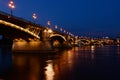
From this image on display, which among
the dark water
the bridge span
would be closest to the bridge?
the bridge span

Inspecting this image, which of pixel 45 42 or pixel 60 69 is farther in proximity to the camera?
pixel 45 42

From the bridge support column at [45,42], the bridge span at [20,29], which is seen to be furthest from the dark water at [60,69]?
the bridge support column at [45,42]

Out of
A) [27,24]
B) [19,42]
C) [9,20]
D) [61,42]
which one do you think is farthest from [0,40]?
[9,20]

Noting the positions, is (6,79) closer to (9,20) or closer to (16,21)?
(9,20)

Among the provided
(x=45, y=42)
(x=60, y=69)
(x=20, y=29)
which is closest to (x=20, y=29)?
(x=20, y=29)

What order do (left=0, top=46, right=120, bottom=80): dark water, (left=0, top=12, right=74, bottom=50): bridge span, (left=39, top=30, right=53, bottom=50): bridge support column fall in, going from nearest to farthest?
(left=0, top=46, right=120, bottom=80): dark water, (left=0, top=12, right=74, bottom=50): bridge span, (left=39, top=30, right=53, bottom=50): bridge support column

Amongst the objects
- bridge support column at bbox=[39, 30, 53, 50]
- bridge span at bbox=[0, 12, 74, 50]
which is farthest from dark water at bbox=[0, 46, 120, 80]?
bridge support column at bbox=[39, 30, 53, 50]

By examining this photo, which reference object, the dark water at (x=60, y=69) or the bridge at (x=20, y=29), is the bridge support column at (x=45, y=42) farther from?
the dark water at (x=60, y=69)

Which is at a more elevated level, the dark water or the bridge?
the bridge

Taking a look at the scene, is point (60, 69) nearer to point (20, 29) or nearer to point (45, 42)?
point (20, 29)

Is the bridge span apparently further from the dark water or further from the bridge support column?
the dark water

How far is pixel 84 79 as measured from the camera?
27281 millimetres

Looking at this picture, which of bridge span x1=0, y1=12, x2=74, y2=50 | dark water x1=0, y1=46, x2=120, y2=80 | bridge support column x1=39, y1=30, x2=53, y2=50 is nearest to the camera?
dark water x1=0, y1=46, x2=120, y2=80

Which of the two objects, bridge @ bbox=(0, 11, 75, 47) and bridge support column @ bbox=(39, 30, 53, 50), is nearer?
Result: bridge @ bbox=(0, 11, 75, 47)
